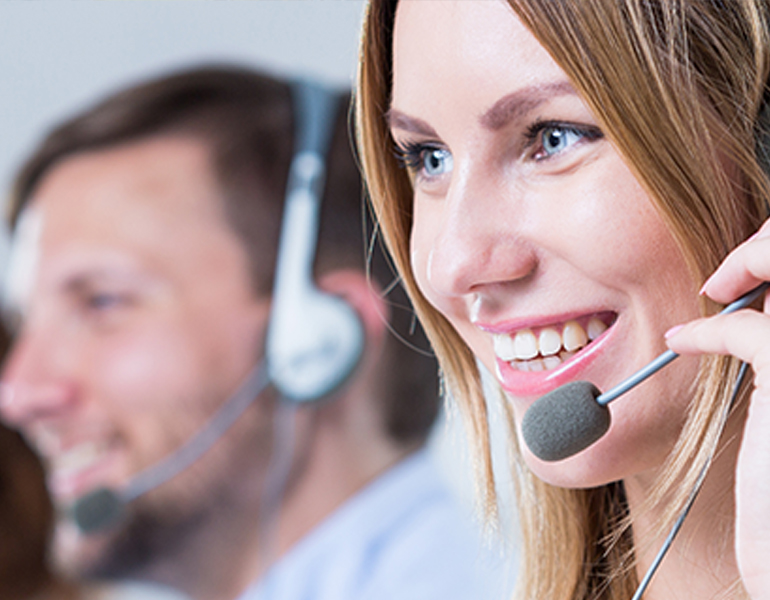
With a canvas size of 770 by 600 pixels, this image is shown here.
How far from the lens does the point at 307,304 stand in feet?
5.41

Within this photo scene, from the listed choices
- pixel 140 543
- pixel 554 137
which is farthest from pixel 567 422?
pixel 140 543

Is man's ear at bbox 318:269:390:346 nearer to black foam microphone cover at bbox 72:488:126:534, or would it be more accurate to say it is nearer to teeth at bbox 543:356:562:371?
black foam microphone cover at bbox 72:488:126:534

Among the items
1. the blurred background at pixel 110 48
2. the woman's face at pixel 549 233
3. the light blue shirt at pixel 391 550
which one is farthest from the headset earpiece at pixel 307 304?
the woman's face at pixel 549 233

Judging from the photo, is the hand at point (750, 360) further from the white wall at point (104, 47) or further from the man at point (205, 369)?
the white wall at point (104, 47)

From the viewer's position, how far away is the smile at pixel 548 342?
2.21 feet

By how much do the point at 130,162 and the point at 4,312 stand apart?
411 mm

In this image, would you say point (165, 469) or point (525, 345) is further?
point (165, 469)

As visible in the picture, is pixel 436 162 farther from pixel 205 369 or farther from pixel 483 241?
pixel 205 369

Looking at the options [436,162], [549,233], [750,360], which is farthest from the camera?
[436,162]

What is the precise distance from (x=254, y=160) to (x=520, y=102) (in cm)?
112

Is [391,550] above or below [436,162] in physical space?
below

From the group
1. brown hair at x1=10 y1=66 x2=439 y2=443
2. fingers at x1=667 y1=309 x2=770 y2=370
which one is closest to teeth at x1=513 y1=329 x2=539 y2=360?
fingers at x1=667 y1=309 x2=770 y2=370

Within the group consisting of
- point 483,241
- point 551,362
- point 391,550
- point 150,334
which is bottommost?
point 391,550

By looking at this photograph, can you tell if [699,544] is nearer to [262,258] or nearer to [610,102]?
[610,102]
